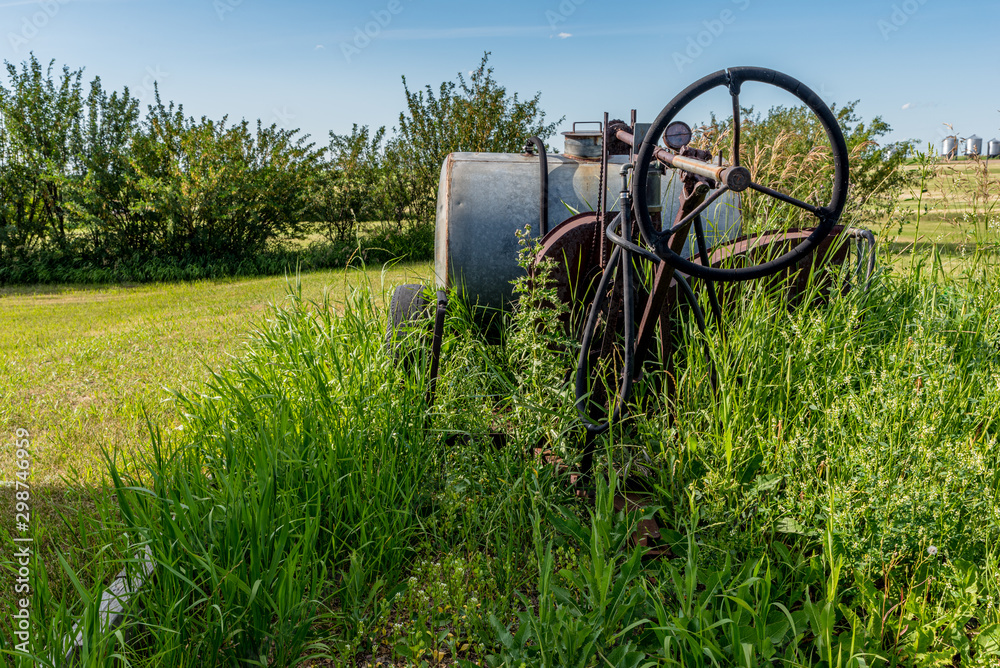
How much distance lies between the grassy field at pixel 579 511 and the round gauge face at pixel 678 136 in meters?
0.78

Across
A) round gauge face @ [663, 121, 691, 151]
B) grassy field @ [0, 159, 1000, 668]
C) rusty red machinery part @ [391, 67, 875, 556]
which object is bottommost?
grassy field @ [0, 159, 1000, 668]

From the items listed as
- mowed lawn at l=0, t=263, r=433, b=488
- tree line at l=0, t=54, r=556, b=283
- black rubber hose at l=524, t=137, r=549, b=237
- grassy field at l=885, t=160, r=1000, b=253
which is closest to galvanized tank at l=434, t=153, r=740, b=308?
black rubber hose at l=524, t=137, r=549, b=237

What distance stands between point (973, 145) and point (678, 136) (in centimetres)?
185

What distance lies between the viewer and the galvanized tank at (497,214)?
4.41 m

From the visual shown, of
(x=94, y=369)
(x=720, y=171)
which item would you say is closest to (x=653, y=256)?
(x=720, y=171)

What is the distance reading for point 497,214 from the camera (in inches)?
173

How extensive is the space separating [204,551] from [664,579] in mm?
1509

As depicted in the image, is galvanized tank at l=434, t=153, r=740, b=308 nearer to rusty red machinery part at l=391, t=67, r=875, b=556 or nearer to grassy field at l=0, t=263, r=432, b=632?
rusty red machinery part at l=391, t=67, r=875, b=556

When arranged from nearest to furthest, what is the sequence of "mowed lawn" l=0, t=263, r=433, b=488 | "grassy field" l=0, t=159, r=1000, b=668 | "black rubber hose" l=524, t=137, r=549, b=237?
"grassy field" l=0, t=159, r=1000, b=668, "mowed lawn" l=0, t=263, r=433, b=488, "black rubber hose" l=524, t=137, r=549, b=237

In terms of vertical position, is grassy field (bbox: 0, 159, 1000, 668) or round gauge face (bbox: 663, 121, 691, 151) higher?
round gauge face (bbox: 663, 121, 691, 151)

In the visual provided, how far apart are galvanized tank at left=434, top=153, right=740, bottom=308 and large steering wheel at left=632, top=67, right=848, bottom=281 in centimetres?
195

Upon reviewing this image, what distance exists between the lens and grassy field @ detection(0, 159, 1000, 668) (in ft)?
6.77

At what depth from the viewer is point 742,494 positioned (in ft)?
8.34

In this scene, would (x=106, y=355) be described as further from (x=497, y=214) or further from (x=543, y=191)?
(x=543, y=191)
